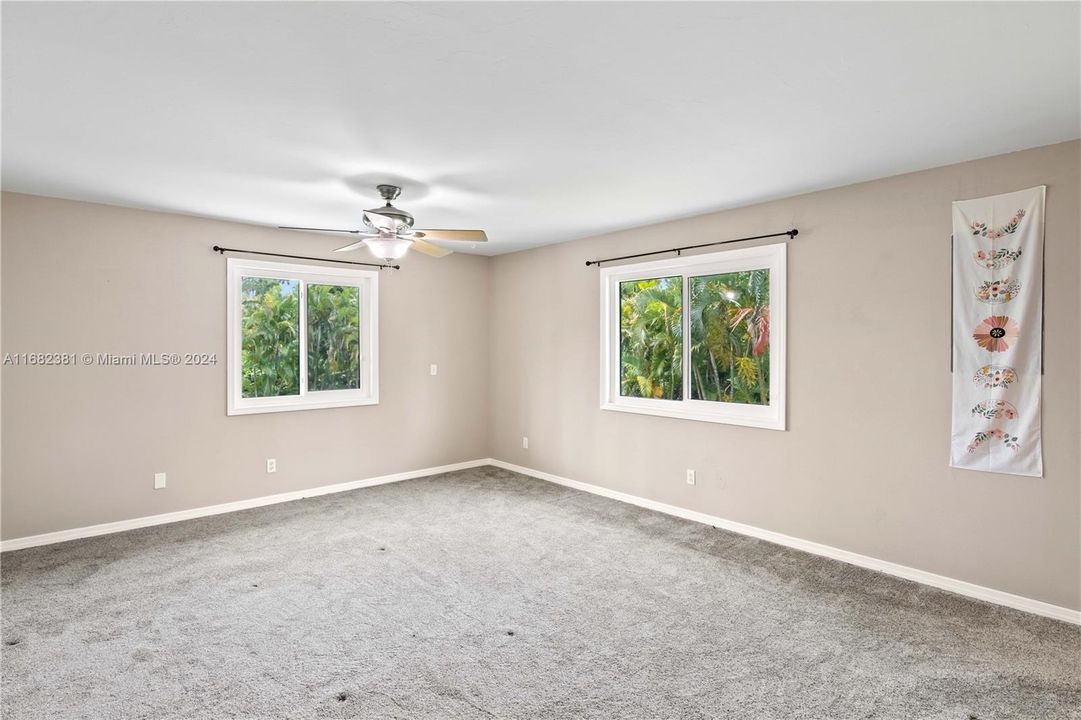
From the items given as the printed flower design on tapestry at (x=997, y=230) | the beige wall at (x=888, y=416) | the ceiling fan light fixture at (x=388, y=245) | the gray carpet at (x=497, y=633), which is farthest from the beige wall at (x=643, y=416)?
the ceiling fan light fixture at (x=388, y=245)

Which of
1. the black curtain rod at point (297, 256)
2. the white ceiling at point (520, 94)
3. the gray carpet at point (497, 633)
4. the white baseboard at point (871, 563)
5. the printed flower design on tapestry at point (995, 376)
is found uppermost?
the white ceiling at point (520, 94)

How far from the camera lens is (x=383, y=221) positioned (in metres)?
3.56

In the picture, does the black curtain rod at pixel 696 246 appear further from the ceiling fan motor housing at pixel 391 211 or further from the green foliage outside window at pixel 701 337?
the ceiling fan motor housing at pixel 391 211

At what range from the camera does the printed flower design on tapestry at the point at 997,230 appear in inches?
117

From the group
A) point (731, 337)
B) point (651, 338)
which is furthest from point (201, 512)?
point (731, 337)

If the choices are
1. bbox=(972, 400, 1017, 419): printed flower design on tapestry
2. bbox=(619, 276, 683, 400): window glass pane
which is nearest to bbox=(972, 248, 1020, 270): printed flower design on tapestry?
bbox=(972, 400, 1017, 419): printed flower design on tapestry

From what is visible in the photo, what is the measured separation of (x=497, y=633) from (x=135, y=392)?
A: 341cm

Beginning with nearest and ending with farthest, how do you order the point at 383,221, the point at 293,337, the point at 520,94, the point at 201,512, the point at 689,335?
the point at 520,94, the point at 383,221, the point at 201,512, the point at 689,335, the point at 293,337

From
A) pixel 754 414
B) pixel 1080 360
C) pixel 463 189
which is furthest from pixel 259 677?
pixel 1080 360

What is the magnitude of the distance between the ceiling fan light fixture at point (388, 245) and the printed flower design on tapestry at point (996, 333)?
3383 mm

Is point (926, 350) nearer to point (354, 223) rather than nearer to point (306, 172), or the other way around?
point (306, 172)

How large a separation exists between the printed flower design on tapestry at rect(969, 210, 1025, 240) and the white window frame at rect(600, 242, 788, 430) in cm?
107

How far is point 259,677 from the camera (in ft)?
7.72

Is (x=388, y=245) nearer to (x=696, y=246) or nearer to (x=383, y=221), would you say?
(x=383, y=221)
